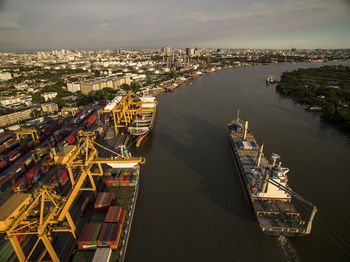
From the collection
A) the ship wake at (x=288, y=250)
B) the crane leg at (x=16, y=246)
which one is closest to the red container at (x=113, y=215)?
the crane leg at (x=16, y=246)

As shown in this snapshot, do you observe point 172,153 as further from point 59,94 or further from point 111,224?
point 59,94

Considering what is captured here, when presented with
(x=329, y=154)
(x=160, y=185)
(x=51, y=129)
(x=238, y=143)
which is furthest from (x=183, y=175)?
(x=51, y=129)

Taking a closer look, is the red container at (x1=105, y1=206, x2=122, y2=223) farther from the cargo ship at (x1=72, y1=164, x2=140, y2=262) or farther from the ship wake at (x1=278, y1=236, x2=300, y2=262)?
the ship wake at (x1=278, y1=236, x2=300, y2=262)

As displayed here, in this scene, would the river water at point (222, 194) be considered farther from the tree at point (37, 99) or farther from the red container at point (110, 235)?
the tree at point (37, 99)

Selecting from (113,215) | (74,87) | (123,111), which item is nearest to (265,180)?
(113,215)

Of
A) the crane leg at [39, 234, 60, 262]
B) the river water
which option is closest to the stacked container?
the river water

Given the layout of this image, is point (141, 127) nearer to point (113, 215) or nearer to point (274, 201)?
point (113, 215)
